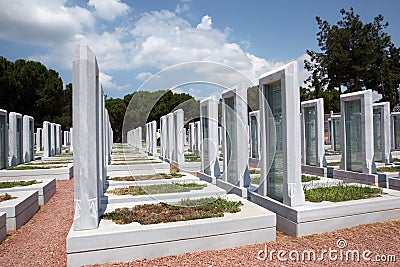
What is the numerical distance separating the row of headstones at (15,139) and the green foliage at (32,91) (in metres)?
21.2

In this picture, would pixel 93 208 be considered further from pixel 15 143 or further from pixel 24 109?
pixel 24 109

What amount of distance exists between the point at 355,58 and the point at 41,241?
28522mm

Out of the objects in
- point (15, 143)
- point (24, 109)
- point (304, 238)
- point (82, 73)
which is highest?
point (24, 109)

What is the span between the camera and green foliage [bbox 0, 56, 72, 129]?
34.1 meters

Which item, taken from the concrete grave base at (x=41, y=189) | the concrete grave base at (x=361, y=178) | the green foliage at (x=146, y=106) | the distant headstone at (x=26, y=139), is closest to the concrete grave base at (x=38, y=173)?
the green foliage at (x=146, y=106)

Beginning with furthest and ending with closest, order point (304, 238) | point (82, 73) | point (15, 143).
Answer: point (15, 143)
point (304, 238)
point (82, 73)

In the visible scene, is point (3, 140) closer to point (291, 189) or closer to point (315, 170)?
point (291, 189)

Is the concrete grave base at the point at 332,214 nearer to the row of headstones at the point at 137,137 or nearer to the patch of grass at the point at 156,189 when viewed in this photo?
the patch of grass at the point at 156,189

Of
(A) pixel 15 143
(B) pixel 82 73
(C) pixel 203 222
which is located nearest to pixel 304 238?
(C) pixel 203 222

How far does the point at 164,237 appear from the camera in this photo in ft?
15.1

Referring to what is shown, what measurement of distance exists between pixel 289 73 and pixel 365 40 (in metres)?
25.6

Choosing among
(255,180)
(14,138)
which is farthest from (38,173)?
(255,180)

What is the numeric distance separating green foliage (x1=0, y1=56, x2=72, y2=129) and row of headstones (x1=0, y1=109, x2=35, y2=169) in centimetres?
2122

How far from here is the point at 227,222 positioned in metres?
4.93
